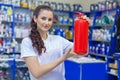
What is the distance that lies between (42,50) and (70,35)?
5.16m

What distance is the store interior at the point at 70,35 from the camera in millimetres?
4562

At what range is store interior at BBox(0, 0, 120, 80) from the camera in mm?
4562

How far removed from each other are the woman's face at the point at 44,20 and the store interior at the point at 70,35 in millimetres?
2836

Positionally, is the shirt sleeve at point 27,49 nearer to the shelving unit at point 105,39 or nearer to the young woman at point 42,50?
the young woman at point 42,50

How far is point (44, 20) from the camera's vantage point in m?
1.53

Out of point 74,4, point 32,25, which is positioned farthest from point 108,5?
point 32,25

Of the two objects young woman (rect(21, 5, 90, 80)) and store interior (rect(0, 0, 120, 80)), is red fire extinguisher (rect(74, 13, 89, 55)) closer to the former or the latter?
young woman (rect(21, 5, 90, 80))

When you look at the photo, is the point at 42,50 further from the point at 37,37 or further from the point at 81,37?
the point at 81,37

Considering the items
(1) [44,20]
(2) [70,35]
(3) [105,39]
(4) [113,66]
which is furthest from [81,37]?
(2) [70,35]

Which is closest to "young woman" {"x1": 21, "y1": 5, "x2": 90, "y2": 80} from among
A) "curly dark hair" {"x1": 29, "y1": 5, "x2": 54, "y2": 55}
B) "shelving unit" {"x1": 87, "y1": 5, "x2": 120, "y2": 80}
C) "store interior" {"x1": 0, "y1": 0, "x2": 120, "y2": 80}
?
"curly dark hair" {"x1": 29, "y1": 5, "x2": 54, "y2": 55}

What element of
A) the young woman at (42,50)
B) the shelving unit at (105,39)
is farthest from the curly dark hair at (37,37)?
the shelving unit at (105,39)

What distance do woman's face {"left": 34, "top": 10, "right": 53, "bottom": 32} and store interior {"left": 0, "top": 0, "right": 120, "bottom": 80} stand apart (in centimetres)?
284

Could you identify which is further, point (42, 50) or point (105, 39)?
point (105, 39)

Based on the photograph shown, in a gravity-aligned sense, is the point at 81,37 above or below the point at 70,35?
above
